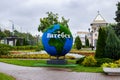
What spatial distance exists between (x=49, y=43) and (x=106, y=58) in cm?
423

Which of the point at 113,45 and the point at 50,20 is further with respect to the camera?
the point at 50,20

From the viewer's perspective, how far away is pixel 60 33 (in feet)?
91.4

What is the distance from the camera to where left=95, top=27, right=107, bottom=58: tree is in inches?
1132

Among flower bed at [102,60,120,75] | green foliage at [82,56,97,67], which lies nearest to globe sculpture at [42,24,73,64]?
green foliage at [82,56,97,67]

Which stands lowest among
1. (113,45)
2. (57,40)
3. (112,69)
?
(112,69)

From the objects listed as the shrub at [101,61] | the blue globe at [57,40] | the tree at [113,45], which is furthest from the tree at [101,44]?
the blue globe at [57,40]

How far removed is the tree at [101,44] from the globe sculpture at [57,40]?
2.33 metres

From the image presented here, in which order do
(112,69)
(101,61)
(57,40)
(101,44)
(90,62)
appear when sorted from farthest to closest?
1. (101,44)
2. (57,40)
3. (101,61)
4. (90,62)
5. (112,69)

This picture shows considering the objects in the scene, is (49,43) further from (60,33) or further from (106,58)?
(106,58)

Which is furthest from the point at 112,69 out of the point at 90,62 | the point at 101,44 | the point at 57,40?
the point at 101,44

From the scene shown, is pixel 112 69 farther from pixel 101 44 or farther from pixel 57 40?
pixel 101 44

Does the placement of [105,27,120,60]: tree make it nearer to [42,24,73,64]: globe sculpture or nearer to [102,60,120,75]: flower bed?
[42,24,73,64]: globe sculpture

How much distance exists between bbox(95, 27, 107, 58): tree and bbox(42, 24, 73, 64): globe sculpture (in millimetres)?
2328

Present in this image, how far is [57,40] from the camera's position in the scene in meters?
27.7
